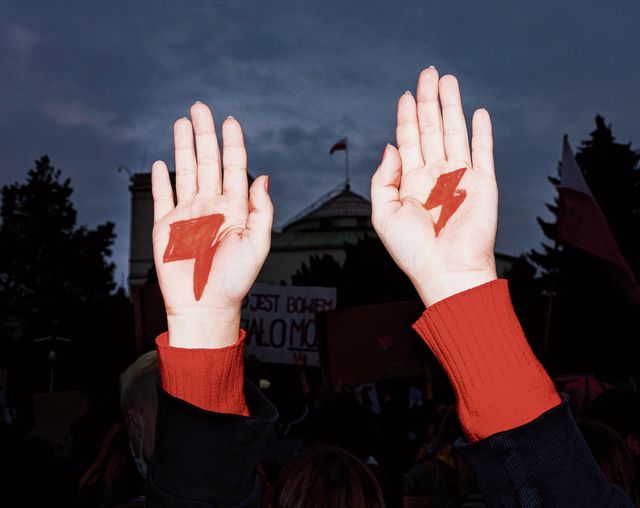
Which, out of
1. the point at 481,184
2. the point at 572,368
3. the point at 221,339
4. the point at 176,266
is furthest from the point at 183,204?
the point at 572,368

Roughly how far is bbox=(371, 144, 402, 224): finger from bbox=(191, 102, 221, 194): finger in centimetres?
50

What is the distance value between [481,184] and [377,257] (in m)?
27.8

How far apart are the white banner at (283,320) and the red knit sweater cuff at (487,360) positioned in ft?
29.0

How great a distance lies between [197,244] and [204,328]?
273 mm

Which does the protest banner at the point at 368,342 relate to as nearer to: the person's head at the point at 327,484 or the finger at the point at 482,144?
the person's head at the point at 327,484

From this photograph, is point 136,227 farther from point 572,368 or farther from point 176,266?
point 176,266

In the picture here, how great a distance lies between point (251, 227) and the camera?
1893 mm

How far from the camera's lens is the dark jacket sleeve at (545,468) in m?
1.37

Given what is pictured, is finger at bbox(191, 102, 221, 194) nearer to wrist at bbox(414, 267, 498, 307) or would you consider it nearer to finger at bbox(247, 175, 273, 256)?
finger at bbox(247, 175, 273, 256)

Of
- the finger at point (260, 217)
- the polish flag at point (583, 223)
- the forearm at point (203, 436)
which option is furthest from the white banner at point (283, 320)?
the forearm at point (203, 436)

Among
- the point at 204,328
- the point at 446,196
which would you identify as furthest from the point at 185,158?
the point at 446,196

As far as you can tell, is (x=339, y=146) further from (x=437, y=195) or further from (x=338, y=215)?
(x=437, y=195)

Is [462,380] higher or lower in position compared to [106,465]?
higher

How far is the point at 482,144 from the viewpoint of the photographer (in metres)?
1.82
